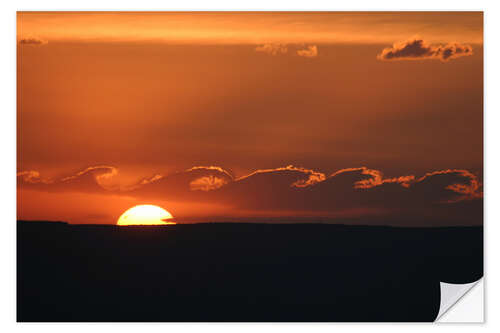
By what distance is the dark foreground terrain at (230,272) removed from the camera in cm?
460

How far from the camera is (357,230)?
4609 mm

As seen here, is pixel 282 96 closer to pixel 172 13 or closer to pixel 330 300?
pixel 172 13

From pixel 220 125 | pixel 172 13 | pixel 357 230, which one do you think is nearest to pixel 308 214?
pixel 357 230

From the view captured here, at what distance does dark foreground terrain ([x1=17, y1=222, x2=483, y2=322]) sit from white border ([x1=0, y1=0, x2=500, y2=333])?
0.07m

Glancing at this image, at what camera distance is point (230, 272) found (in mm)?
4605

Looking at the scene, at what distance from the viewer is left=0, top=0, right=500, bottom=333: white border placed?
181 inches

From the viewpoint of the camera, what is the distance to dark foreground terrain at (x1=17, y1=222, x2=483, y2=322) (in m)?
4.60

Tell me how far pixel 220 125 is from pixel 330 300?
1604mm
